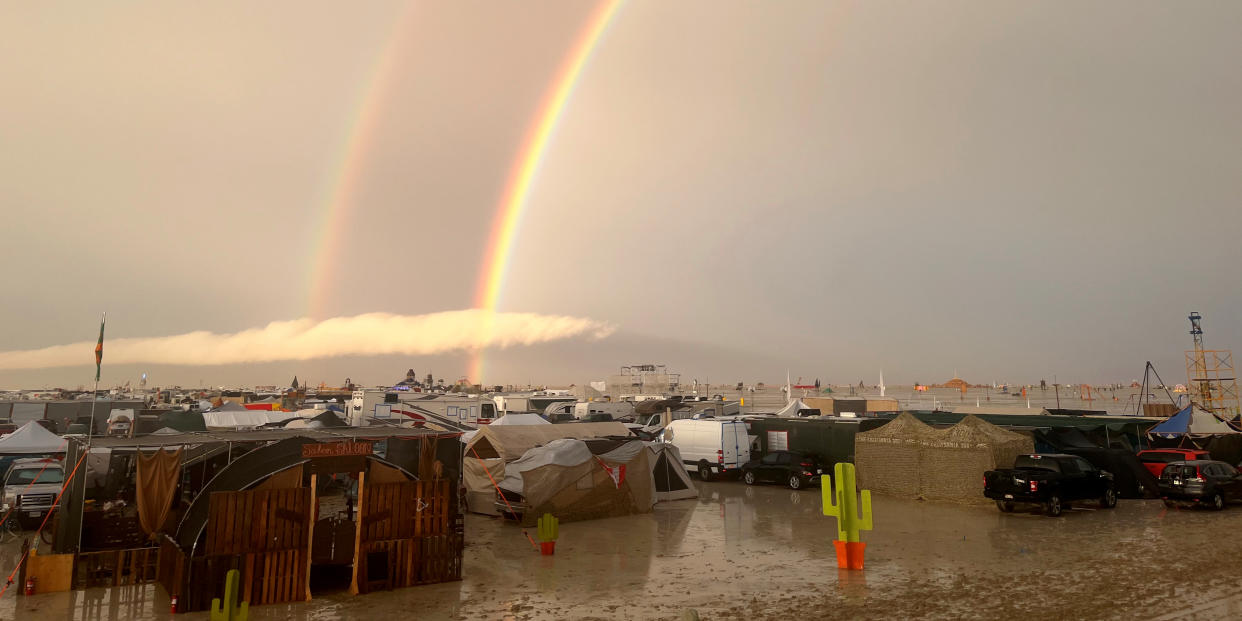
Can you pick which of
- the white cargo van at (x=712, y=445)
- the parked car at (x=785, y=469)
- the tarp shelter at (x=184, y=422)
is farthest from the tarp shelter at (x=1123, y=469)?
the tarp shelter at (x=184, y=422)

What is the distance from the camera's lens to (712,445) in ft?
88.3

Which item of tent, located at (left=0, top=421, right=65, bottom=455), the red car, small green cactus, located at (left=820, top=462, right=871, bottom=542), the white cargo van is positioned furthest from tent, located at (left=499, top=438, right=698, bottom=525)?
the red car

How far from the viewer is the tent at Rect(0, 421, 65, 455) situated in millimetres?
19391

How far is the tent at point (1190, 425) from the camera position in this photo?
2494 centimetres

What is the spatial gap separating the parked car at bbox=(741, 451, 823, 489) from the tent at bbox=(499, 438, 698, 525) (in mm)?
6822

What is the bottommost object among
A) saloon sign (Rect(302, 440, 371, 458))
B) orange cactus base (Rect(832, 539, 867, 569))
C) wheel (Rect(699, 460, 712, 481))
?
wheel (Rect(699, 460, 712, 481))

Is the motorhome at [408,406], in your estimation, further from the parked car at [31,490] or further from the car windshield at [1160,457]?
the car windshield at [1160,457]

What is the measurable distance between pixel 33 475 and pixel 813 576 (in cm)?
1915

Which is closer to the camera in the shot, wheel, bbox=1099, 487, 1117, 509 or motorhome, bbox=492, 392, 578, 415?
wheel, bbox=1099, 487, 1117, 509

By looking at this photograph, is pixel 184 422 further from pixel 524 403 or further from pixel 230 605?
pixel 230 605

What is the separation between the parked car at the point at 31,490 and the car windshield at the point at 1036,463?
23.7 m

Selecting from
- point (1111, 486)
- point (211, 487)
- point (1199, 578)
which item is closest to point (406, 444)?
point (211, 487)

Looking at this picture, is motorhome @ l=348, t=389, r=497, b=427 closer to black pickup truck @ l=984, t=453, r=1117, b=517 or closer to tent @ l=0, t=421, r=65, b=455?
tent @ l=0, t=421, r=65, b=455

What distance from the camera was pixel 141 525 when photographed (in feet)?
40.7
